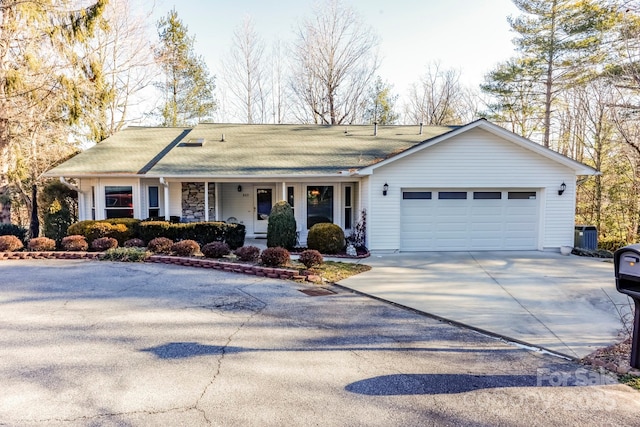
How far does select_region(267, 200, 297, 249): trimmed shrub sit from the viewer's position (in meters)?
10.4

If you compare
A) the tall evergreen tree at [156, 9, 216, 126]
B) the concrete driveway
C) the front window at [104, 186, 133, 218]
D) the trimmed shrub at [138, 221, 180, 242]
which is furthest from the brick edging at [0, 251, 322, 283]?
the tall evergreen tree at [156, 9, 216, 126]

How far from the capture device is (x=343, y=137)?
1555 centimetres

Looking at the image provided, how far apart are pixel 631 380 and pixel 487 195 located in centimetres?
860

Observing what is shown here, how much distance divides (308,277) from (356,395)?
4.54 m

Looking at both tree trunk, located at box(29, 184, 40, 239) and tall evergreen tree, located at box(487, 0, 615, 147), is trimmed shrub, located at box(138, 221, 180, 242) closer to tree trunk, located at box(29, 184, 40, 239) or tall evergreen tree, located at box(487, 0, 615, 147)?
tree trunk, located at box(29, 184, 40, 239)

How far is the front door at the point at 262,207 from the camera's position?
45.5ft

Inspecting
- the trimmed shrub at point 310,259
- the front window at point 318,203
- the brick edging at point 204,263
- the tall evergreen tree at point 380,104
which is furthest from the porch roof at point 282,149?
the tall evergreen tree at point 380,104

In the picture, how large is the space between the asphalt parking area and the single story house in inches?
227

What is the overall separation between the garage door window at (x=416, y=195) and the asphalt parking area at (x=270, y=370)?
19.0ft

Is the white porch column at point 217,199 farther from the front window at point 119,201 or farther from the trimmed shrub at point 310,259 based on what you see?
the trimmed shrub at point 310,259

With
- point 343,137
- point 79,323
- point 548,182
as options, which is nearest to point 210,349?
point 79,323

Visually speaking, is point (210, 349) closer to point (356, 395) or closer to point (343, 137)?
point (356, 395)

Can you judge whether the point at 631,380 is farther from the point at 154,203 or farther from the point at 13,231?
the point at 13,231

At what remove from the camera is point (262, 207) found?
550 inches
